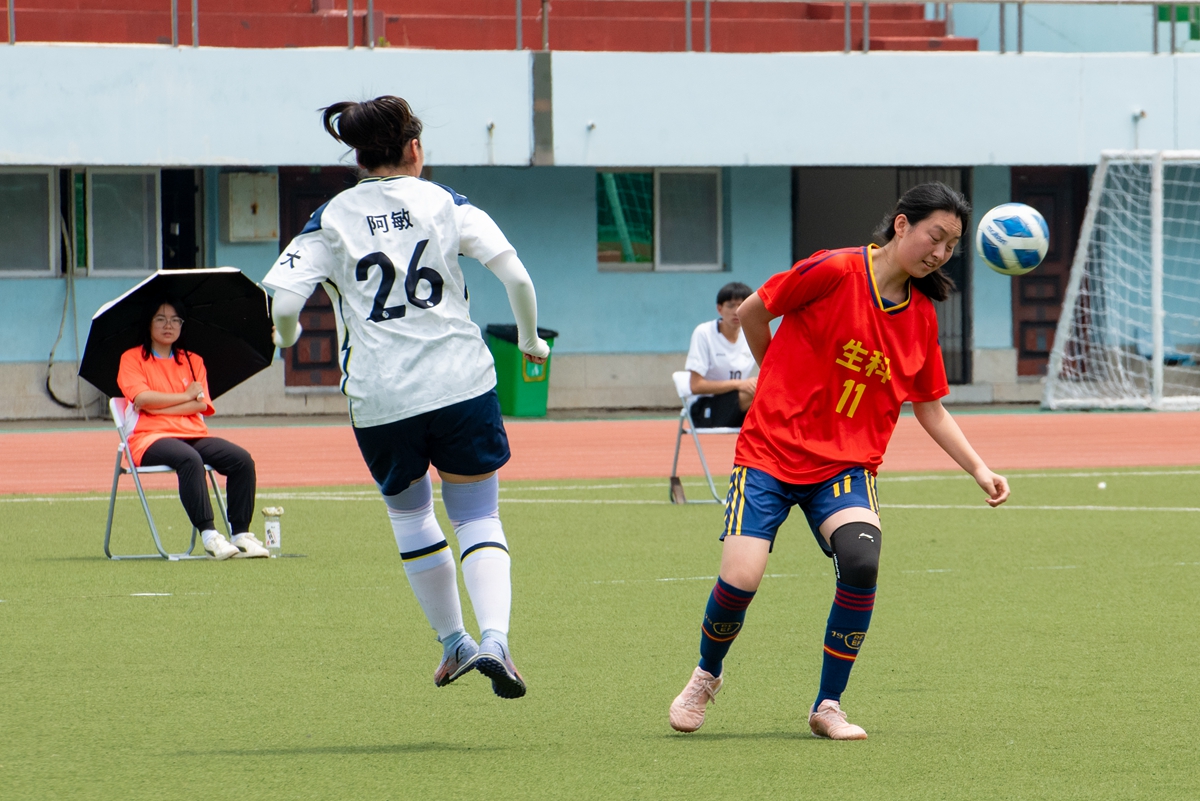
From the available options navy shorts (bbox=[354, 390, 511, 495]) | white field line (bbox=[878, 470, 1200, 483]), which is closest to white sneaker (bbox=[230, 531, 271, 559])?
navy shorts (bbox=[354, 390, 511, 495])

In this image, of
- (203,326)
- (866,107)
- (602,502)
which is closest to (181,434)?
(203,326)

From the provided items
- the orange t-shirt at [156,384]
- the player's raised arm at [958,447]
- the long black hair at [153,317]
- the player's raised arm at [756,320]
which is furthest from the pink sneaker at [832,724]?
the long black hair at [153,317]

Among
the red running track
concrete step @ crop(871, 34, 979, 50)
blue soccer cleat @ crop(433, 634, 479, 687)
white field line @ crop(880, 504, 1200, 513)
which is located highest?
concrete step @ crop(871, 34, 979, 50)

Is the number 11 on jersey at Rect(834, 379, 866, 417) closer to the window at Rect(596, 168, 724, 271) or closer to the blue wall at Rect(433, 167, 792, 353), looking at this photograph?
the blue wall at Rect(433, 167, 792, 353)

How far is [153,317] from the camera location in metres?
10.7

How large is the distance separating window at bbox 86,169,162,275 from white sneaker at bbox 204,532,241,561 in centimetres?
1359

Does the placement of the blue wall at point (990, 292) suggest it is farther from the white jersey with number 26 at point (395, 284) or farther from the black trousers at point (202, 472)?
the white jersey with number 26 at point (395, 284)

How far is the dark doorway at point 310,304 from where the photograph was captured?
23.8 m

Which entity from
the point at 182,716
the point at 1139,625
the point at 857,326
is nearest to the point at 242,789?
the point at 182,716

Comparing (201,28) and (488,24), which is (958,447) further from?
(488,24)

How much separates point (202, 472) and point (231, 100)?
12.5 metres

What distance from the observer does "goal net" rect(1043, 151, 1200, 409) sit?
76.4ft

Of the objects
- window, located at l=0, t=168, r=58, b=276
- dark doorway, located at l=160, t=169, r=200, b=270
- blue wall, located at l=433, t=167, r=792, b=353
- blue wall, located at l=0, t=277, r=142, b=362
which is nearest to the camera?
blue wall, located at l=0, t=277, r=142, b=362

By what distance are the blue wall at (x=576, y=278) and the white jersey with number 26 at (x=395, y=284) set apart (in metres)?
18.3
